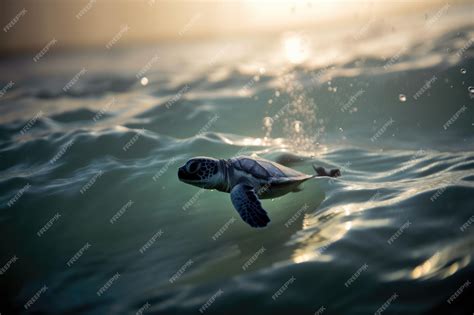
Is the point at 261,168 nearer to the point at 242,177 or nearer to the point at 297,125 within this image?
the point at 242,177

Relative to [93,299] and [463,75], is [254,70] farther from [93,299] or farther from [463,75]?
[93,299]

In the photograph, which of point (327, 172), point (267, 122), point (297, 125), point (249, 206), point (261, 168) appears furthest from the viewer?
point (267, 122)

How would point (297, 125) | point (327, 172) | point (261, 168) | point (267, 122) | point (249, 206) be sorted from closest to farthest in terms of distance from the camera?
point (249, 206) → point (261, 168) → point (327, 172) → point (297, 125) → point (267, 122)

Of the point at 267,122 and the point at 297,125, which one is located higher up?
the point at 267,122

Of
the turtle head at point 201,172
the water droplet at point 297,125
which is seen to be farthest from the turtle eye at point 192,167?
the water droplet at point 297,125

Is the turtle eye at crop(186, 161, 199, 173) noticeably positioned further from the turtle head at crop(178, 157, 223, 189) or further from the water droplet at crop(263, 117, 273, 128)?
the water droplet at crop(263, 117, 273, 128)

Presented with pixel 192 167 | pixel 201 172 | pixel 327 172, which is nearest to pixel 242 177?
pixel 201 172

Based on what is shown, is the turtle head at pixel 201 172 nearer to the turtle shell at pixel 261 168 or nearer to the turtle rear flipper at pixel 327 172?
the turtle shell at pixel 261 168
